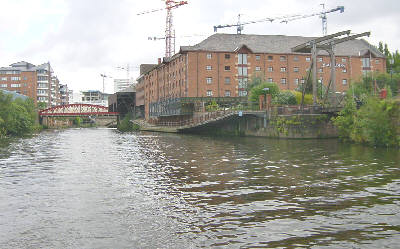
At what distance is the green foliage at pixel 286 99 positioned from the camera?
49.4 metres

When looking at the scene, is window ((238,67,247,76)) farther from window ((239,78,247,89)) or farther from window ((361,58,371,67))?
window ((361,58,371,67))

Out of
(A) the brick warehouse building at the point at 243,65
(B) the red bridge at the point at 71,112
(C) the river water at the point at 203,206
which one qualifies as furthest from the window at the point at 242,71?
(B) the red bridge at the point at 71,112

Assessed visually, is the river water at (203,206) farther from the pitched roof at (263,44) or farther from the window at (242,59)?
the pitched roof at (263,44)

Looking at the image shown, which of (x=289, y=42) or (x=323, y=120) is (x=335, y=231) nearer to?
(x=323, y=120)

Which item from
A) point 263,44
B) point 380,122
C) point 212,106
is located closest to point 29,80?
point 263,44

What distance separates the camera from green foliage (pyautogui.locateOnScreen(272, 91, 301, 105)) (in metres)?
49.4

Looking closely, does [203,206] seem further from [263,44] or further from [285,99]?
[263,44]

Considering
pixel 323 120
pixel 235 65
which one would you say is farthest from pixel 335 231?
pixel 235 65

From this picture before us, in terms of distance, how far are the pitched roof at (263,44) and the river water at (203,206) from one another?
170 feet

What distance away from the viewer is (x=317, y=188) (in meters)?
13.6

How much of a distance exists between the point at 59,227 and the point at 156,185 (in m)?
5.58

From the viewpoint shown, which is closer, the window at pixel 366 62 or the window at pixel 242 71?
the window at pixel 242 71

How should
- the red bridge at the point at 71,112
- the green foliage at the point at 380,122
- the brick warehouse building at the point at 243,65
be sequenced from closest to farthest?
the green foliage at the point at 380,122 → the brick warehouse building at the point at 243,65 → the red bridge at the point at 71,112

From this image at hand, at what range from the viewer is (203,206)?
11211 millimetres
